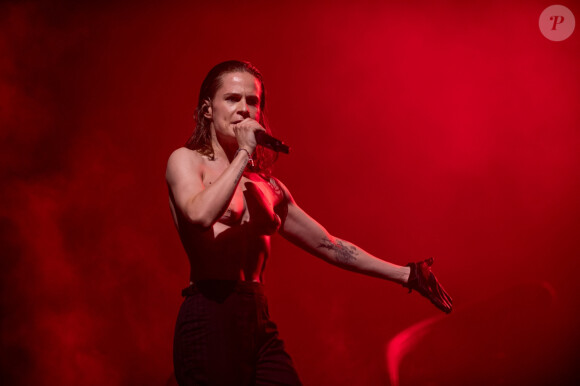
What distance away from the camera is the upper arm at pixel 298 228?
2.05 meters

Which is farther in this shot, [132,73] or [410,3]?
[410,3]

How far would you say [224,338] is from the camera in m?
1.51

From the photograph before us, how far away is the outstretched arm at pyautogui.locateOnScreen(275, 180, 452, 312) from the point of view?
6.70 ft

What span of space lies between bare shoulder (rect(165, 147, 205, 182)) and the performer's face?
199 mm

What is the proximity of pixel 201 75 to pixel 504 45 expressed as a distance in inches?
87.9

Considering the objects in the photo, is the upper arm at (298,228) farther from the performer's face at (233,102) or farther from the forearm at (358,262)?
the performer's face at (233,102)

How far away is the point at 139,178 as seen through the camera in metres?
3.47

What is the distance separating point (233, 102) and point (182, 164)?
0.36m

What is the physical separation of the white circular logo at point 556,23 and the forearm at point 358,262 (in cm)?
285

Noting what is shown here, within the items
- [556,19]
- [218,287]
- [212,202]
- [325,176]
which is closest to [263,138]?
[212,202]

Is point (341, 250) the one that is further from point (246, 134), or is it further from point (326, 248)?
point (246, 134)

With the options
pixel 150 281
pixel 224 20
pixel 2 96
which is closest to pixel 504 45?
pixel 224 20

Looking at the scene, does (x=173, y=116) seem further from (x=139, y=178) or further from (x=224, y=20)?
(x=224, y=20)

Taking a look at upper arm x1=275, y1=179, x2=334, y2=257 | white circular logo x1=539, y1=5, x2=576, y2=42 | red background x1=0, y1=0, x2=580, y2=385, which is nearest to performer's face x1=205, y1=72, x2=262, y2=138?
upper arm x1=275, y1=179, x2=334, y2=257
